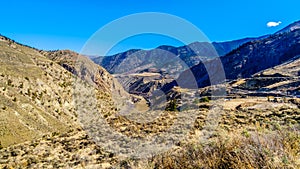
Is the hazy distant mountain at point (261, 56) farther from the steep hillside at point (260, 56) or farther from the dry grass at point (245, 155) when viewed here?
the dry grass at point (245, 155)

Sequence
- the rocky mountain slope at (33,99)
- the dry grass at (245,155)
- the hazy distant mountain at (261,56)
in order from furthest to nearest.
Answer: the hazy distant mountain at (261,56) → the rocky mountain slope at (33,99) → the dry grass at (245,155)

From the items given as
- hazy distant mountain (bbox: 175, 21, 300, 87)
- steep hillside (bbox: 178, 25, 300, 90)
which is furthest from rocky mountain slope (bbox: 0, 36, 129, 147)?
hazy distant mountain (bbox: 175, 21, 300, 87)

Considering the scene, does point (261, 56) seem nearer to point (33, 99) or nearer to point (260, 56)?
point (260, 56)

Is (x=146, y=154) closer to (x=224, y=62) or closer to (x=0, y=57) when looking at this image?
(x=0, y=57)

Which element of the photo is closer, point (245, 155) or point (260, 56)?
point (245, 155)

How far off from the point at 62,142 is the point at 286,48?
154 meters

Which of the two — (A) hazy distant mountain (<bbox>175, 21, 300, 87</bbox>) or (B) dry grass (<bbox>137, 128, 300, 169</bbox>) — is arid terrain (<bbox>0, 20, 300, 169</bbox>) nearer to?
(B) dry grass (<bbox>137, 128, 300, 169</bbox>)

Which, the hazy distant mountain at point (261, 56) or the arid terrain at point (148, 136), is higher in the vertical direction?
the hazy distant mountain at point (261, 56)

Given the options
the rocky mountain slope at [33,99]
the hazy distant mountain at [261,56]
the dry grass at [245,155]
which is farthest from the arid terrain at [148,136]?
the hazy distant mountain at [261,56]

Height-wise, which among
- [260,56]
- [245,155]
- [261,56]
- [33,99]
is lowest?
[245,155]

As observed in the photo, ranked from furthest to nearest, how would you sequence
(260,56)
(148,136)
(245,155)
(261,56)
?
(260,56) → (261,56) → (148,136) → (245,155)

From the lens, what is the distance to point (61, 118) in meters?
56.5

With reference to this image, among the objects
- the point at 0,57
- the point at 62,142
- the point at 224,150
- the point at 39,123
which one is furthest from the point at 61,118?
the point at 224,150

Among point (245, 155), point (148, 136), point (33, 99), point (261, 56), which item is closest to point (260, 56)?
point (261, 56)
